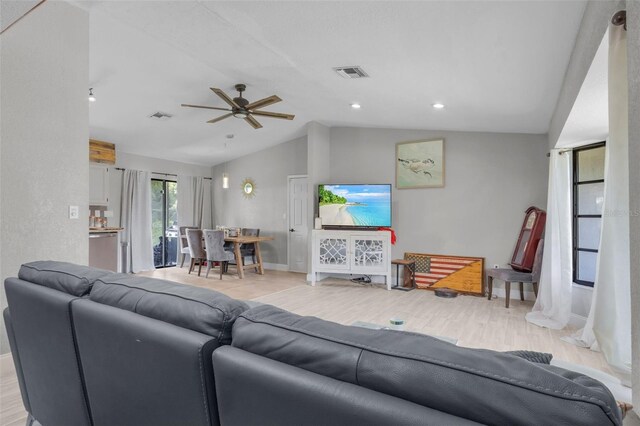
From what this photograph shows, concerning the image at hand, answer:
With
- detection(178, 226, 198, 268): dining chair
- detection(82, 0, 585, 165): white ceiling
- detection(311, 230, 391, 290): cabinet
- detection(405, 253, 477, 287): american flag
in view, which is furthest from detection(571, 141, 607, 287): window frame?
detection(178, 226, 198, 268): dining chair

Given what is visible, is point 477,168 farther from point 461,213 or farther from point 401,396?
point 401,396

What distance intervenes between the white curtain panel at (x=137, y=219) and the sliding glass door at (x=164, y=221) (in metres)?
0.35

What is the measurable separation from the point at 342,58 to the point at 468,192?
10.4 ft

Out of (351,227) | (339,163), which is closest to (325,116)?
(339,163)

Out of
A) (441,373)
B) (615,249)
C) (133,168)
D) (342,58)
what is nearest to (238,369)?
(441,373)

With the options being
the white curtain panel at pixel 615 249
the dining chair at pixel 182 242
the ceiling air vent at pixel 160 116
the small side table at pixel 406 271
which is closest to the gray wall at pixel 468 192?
the small side table at pixel 406 271

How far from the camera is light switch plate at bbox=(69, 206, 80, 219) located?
9.91 feet

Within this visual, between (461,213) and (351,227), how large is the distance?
68.2 inches

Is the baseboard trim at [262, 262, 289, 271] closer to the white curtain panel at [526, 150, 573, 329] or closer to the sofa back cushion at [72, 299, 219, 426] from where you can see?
the white curtain panel at [526, 150, 573, 329]

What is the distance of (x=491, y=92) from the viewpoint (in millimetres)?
3574

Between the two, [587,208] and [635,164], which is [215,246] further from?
[635,164]

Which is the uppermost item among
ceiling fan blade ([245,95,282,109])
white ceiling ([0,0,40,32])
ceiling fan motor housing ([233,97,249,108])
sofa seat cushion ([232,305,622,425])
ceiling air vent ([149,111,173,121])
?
ceiling air vent ([149,111,173,121])

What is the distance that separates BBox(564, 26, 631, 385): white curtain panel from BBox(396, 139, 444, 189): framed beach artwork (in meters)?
2.95

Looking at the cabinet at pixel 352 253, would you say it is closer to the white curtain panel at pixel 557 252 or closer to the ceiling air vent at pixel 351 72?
the white curtain panel at pixel 557 252
